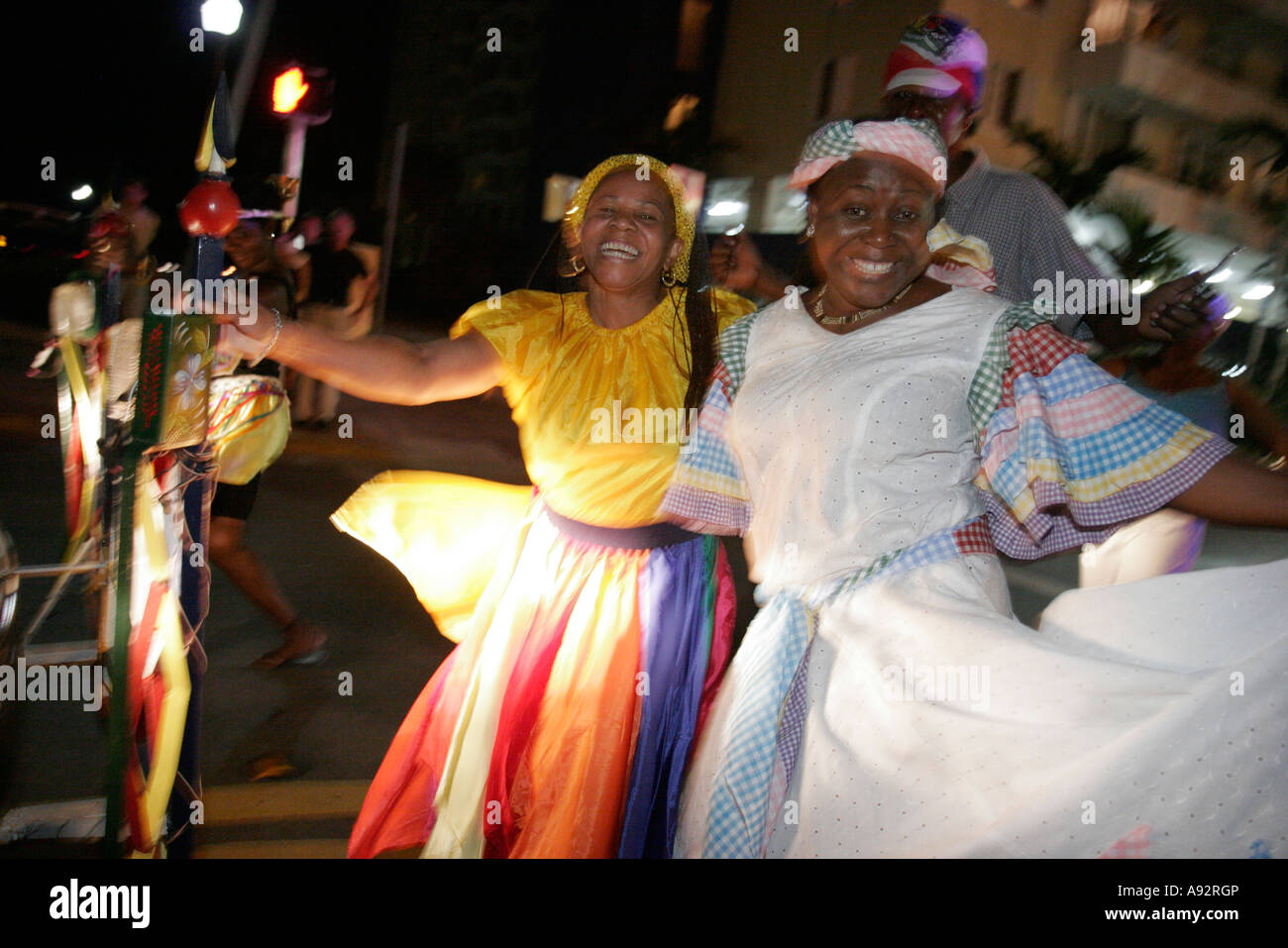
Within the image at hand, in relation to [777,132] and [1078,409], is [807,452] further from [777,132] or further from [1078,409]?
[777,132]

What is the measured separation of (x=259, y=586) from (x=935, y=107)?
323 centimetres

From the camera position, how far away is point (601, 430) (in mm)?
2586

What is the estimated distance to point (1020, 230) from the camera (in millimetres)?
2990

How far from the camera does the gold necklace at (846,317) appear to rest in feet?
7.20

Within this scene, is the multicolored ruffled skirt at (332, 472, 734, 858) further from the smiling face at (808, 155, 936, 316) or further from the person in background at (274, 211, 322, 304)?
the person in background at (274, 211, 322, 304)

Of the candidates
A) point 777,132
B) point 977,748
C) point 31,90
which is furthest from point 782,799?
point 31,90

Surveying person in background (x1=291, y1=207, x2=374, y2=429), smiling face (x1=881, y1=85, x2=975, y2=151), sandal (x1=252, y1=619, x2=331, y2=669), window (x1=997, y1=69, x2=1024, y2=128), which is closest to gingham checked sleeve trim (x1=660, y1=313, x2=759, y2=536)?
smiling face (x1=881, y1=85, x2=975, y2=151)

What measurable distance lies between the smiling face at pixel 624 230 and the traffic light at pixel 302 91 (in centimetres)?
422

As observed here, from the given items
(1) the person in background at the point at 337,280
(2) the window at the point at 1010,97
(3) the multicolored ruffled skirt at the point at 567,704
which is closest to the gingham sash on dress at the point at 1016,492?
(3) the multicolored ruffled skirt at the point at 567,704

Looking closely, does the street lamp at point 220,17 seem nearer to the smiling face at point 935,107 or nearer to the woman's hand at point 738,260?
the woman's hand at point 738,260

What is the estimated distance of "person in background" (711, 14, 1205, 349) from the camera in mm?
2918

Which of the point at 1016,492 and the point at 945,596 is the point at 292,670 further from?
the point at 1016,492

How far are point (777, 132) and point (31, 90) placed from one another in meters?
14.5

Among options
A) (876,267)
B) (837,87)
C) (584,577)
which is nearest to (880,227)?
Answer: (876,267)
